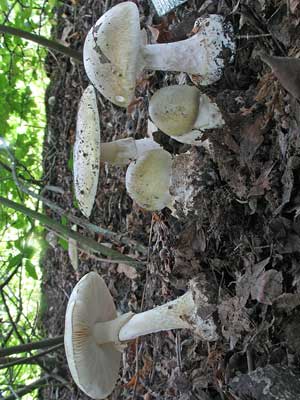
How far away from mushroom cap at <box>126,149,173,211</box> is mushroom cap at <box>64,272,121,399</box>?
424 millimetres

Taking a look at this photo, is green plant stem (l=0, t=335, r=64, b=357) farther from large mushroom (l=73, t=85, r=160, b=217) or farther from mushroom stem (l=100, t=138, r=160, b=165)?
mushroom stem (l=100, t=138, r=160, b=165)

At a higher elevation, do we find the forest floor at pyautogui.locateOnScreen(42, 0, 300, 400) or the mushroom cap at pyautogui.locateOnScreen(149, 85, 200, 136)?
the mushroom cap at pyautogui.locateOnScreen(149, 85, 200, 136)

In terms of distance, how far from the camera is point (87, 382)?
202 cm

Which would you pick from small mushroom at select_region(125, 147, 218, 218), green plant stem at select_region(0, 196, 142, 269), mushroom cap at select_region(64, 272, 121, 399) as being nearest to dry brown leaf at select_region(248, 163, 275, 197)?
small mushroom at select_region(125, 147, 218, 218)

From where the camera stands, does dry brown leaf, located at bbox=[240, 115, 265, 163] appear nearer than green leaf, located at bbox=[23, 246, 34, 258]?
Yes

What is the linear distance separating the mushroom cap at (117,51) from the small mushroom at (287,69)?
475 millimetres

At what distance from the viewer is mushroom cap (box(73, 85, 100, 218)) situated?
1.84m

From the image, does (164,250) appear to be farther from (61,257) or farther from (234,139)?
(61,257)

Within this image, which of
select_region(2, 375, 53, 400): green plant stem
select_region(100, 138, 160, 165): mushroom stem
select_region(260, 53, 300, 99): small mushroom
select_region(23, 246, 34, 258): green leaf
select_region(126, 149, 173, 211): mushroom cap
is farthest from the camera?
select_region(2, 375, 53, 400): green plant stem

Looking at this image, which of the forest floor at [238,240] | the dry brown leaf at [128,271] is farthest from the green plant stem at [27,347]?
the dry brown leaf at [128,271]

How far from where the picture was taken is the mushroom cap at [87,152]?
1837 mm

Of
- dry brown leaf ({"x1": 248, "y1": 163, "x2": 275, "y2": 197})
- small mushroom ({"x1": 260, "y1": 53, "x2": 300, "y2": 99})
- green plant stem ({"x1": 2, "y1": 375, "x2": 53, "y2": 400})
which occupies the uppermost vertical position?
small mushroom ({"x1": 260, "y1": 53, "x2": 300, "y2": 99})

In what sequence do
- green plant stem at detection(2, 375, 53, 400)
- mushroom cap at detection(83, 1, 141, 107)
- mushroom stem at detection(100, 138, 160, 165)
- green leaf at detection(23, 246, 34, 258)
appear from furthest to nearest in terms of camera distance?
green plant stem at detection(2, 375, 53, 400)
green leaf at detection(23, 246, 34, 258)
mushroom stem at detection(100, 138, 160, 165)
mushroom cap at detection(83, 1, 141, 107)

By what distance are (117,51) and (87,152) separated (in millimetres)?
385
